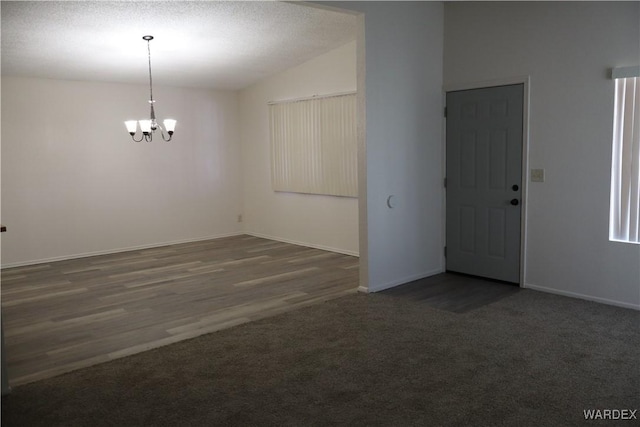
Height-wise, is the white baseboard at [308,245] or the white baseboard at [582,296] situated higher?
the white baseboard at [308,245]

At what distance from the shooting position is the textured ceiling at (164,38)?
4.52 metres

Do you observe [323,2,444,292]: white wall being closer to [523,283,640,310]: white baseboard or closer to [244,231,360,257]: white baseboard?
[523,283,640,310]: white baseboard

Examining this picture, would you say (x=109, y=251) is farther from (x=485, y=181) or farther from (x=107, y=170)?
(x=485, y=181)

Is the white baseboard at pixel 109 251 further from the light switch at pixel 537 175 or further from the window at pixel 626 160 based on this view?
the window at pixel 626 160

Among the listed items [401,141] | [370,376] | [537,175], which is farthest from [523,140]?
[370,376]

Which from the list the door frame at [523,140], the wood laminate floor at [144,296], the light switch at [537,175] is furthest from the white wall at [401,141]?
the light switch at [537,175]

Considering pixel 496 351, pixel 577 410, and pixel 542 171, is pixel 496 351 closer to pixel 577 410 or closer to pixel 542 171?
pixel 577 410

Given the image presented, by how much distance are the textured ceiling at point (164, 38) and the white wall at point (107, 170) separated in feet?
1.36

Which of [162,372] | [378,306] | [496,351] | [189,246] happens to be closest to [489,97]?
[378,306]

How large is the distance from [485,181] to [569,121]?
980mm

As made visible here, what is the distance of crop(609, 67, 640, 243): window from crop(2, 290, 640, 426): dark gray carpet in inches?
27.9

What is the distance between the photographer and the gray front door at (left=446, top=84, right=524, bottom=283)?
4883mm

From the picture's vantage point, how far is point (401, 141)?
16.6ft

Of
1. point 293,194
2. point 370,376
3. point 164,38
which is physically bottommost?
point 370,376
